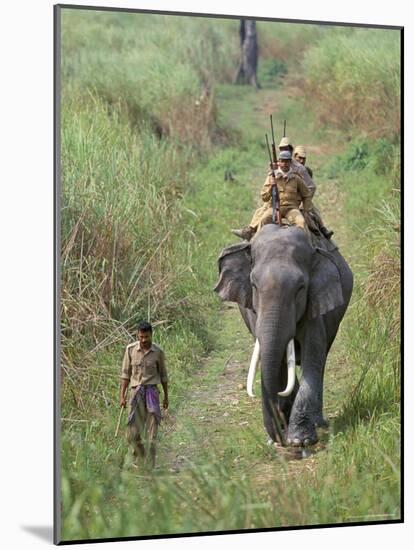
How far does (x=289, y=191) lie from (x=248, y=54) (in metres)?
1.43

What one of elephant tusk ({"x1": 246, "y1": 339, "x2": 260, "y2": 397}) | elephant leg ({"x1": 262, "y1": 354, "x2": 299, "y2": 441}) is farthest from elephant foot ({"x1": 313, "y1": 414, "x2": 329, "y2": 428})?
elephant tusk ({"x1": 246, "y1": 339, "x2": 260, "y2": 397})

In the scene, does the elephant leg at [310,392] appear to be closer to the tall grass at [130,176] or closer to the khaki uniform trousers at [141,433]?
the tall grass at [130,176]

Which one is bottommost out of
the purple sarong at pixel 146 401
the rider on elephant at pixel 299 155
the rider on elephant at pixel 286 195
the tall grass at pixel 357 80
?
the purple sarong at pixel 146 401

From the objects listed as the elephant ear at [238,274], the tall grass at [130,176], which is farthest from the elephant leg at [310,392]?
the tall grass at [130,176]

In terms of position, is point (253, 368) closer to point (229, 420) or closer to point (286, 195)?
point (229, 420)

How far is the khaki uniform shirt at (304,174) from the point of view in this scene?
9914 mm

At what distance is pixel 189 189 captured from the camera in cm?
1091

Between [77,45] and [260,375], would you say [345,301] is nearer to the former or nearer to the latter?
[260,375]

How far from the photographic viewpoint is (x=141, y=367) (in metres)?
9.60

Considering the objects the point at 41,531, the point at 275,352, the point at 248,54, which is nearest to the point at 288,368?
the point at 275,352

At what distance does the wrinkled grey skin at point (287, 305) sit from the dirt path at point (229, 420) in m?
0.10

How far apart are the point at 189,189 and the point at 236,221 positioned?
40 centimetres

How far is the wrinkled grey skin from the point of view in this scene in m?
9.52

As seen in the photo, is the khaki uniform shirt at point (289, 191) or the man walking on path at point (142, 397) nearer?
the man walking on path at point (142, 397)
